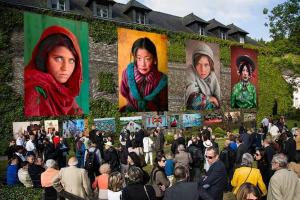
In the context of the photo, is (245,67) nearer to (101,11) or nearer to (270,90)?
(270,90)

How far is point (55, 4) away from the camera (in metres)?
24.9

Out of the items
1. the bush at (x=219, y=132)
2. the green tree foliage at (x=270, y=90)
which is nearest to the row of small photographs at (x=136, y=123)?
the bush at (x=219, y=132)

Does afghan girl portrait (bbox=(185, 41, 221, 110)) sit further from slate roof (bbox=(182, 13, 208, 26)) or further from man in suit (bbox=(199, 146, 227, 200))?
man in suit (bbox=(199, 146, 227, 200))

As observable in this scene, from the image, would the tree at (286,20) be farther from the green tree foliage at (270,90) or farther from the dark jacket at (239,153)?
the dark jacket at (239,153)

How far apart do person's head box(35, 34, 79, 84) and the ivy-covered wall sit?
169cm

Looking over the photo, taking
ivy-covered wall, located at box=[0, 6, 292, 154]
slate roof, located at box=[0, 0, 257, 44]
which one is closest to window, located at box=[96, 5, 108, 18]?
slate roof, located at box=[0, 0, 257, 44]

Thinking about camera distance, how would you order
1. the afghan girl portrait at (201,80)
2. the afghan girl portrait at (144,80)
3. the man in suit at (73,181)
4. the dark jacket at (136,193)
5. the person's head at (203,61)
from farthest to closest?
the person's head at (203,61), the afghan girl portrait at (201,80), the afghan girl portrait at (144,80), the man in suit at (73,181), the dark jacket at (136,193)

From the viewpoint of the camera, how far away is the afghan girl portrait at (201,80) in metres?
30.7

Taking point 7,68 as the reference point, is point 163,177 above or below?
below

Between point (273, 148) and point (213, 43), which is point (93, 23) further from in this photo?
point (273, 148)

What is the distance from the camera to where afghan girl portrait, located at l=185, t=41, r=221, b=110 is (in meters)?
30.7

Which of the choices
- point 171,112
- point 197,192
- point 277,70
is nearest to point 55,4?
point 171,112

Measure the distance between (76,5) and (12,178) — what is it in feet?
63.3

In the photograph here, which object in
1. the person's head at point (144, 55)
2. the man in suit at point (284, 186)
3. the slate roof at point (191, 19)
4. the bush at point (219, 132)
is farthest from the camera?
the slate roof at point (191, 19)
